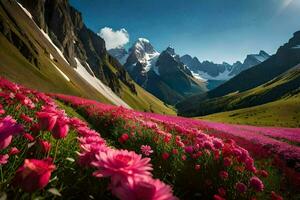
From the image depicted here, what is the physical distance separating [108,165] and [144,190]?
492 mm

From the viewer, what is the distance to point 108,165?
2.51m

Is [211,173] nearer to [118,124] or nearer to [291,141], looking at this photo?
[118,124]

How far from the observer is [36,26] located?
308 ft

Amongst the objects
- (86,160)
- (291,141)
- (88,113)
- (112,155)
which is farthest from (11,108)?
(291,141)

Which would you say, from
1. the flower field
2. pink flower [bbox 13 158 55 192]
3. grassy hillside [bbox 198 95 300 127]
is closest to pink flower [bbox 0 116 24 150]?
the flower field

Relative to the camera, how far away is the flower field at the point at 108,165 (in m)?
2.39

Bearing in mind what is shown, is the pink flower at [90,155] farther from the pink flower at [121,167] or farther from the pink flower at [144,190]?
the pink flower at [144,190]

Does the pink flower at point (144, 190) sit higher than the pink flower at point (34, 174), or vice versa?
the pink flower at point (144, 190)

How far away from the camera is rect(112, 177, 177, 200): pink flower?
2125 mm

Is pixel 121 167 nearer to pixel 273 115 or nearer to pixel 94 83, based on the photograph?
pixel 94 83

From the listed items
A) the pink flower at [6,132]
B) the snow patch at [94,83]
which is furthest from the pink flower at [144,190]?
the snow patch at [94,83]

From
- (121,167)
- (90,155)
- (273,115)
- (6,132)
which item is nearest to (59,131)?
(90,155)

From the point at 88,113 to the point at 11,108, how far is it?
16647 mm

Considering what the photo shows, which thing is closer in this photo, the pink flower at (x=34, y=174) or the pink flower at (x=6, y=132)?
the pink flower at (x=34, y=174)
